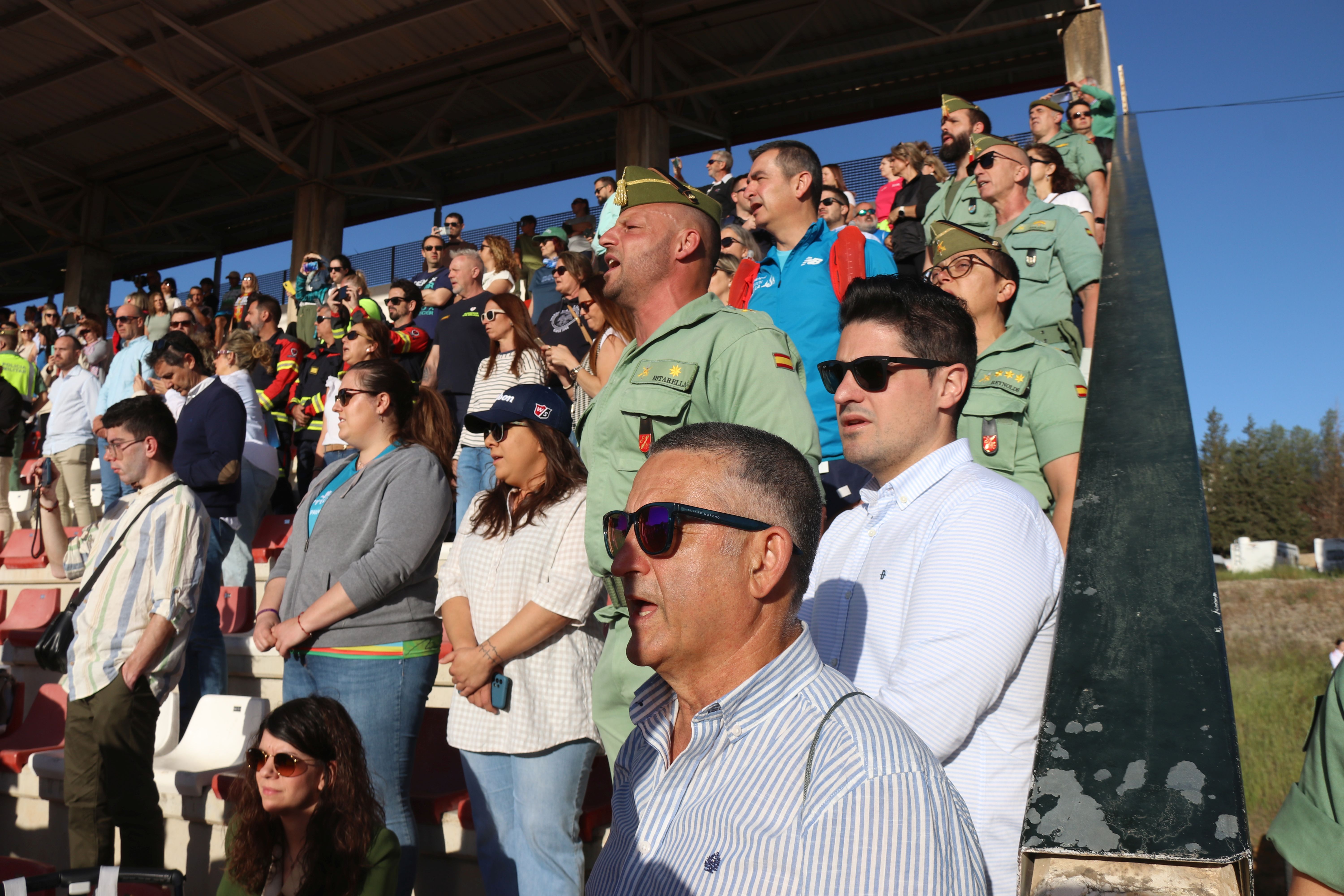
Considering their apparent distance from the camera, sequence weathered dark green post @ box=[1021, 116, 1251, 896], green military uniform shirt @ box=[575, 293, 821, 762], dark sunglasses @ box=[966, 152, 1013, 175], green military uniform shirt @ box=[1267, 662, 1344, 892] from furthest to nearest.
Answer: dark sunglasses @ box=[966, 152, 1013, 175] → green military uniform shirt @ box=[575, 293, 821, 762] → green military uniform shirt @ box=[1267, 662, 1344, 892] → weathered dark green post @ box=[1021, 116, 1251, 896]

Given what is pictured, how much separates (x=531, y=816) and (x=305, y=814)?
0.75 meters

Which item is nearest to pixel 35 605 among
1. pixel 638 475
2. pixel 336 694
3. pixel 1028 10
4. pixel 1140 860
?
pixel 336 694

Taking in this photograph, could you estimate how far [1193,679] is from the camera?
91 centimetres

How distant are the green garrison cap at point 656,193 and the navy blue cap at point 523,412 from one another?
0.76 m

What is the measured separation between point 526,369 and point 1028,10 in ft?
37.6

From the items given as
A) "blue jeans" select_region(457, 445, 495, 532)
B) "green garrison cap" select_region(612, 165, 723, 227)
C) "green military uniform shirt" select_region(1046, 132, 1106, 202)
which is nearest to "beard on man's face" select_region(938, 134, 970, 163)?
"green military uniform shirt" select_region(1046, 132, 1106, 202)

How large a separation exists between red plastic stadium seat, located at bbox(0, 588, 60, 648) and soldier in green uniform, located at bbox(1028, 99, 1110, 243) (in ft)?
24.8

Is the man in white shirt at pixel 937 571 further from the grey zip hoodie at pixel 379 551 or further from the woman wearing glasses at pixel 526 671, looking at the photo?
the grey zip hoodie at pixel 379 551

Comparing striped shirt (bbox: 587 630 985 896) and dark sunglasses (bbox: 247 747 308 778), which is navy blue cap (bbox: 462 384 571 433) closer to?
dark sunglasses (bbox: 247 747 308 778)

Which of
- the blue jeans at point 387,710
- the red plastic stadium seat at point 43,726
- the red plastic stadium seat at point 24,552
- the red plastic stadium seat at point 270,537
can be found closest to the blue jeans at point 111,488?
the red plastic stadium seat at point 24,552

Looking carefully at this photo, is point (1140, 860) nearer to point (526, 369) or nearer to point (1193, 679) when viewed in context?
point (1193, 679)

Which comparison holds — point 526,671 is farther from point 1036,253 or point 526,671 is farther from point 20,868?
point 1036,253

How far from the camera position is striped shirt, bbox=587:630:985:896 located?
1.20m

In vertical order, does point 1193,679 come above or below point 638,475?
below
